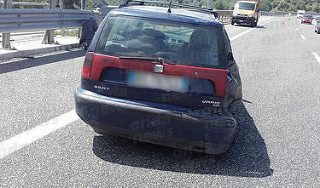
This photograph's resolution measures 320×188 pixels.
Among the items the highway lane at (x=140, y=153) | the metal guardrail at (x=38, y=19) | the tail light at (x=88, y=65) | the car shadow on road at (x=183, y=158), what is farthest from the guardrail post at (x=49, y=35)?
the tail light at (x=88, y=65)

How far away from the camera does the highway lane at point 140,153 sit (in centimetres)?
362

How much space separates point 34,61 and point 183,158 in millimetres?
5588

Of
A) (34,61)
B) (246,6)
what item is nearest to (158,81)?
(34,61)

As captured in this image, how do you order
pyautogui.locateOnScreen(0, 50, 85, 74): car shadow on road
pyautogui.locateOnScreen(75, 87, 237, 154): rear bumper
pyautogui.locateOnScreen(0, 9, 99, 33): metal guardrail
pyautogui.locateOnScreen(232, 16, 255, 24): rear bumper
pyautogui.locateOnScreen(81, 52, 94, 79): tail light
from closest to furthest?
pyautogui.locateOnScreen(75, 87, 237, 154): rear bumper, pyautogui.locateOnScreen(81, 52, 94, 79): tail light, pyautogui.locateOnScreen(0, 50, 85, 74): car shadow on road, pyautogui.locateOnScreen(0, 9, 99, 33): metal guardrail, pyautogui.locateOnScreen(232, 16, 255, 24): rear bumper

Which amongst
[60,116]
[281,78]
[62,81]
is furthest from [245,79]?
[60,116]

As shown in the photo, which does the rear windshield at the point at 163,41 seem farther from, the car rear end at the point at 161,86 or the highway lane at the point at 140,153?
the highway lane at the point at 140,153

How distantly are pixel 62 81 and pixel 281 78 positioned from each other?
17.6 ft

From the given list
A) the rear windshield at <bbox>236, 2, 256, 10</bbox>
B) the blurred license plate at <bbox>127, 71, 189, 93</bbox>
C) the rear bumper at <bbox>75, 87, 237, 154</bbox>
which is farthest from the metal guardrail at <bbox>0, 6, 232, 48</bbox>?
the rear windshield at <bbox>236, 2, 256, 10</bbox>

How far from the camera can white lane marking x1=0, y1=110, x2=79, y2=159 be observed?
13.1ft

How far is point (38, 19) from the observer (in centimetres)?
962

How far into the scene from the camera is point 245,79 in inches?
362

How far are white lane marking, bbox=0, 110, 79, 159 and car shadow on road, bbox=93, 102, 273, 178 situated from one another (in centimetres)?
58

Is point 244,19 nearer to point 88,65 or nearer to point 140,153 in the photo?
point 140,153

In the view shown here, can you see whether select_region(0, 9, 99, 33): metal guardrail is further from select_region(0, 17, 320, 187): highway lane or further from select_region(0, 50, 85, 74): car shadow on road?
select_region(0, 17, 320, 187): highway lane
